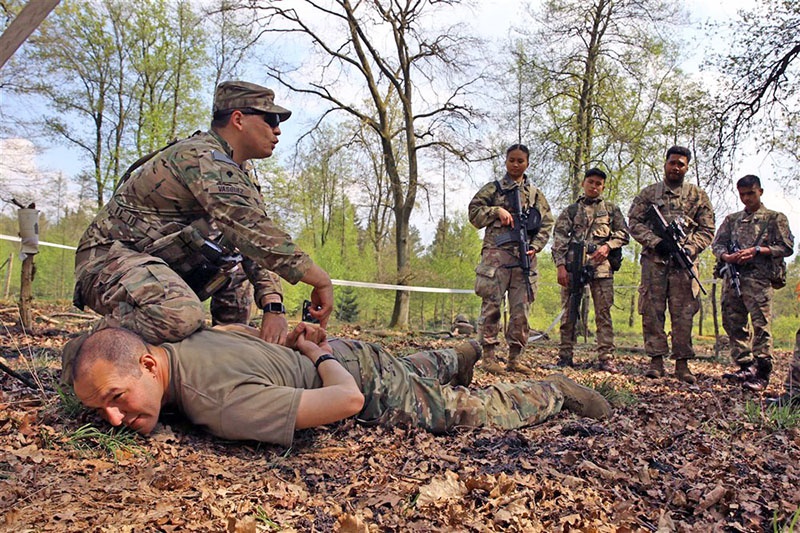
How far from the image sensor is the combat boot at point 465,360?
388 centimetres

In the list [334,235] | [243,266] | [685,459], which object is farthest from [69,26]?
[685,459]

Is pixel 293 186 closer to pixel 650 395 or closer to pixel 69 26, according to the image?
pixel 69 26

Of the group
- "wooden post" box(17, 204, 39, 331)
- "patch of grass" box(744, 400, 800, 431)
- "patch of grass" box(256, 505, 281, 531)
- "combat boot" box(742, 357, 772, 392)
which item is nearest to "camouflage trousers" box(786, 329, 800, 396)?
"patch of grass" box(744, 400, 800, 431)

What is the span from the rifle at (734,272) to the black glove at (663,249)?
3.07 ft

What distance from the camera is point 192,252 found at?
11.2 ft

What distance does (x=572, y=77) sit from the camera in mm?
15812

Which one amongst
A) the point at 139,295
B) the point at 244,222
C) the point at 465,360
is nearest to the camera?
the point at 139,295

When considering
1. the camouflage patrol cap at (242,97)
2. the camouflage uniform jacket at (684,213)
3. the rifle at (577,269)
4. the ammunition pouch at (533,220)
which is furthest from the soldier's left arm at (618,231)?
the camouflage patrol cap at (242,97)

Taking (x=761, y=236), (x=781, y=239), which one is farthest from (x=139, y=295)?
(x=781, y=239)

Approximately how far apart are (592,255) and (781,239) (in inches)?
81.5

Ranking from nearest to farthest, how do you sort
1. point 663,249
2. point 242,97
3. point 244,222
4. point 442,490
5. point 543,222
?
point 442,490, point 244,222, point 242,97, point 663,249, point 543,222

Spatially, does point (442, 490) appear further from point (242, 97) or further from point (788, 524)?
point (242, 97)

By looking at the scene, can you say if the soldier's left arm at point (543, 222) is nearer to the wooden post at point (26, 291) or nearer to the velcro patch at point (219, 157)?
the velcro patch at point (219, 157)

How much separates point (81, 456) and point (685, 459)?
2.84 metres
